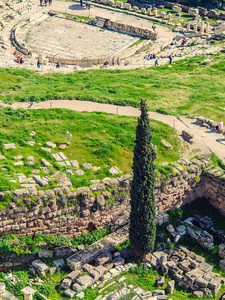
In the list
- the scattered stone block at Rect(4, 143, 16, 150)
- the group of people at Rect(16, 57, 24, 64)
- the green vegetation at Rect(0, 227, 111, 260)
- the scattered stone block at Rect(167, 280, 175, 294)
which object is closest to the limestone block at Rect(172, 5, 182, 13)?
the group of people at Rect(16, 57, 24, 64)

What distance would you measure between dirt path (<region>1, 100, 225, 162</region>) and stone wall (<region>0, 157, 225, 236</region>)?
3038mm

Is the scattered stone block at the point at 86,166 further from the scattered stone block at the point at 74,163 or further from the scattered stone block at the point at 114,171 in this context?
the scattered stone block at the point at 114,171

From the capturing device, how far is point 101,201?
3803 cm

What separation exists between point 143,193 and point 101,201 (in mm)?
3381

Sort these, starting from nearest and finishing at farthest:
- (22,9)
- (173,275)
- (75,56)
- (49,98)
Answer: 1. (173,275)
2. (49,98)
3. (75,56)
4. (22,9)

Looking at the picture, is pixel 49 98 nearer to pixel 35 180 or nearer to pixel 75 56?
pixel 35 180

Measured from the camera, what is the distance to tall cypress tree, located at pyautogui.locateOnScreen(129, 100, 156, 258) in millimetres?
35000

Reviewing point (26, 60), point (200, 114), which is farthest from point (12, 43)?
point (200, 114)

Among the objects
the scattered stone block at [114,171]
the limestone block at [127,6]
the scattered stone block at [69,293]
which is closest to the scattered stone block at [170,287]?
the scattered stone block at [69,293]

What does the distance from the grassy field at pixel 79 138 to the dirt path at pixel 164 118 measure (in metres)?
1.56

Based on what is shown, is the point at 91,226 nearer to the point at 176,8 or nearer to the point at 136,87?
the point at 136,87

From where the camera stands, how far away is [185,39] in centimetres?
7906

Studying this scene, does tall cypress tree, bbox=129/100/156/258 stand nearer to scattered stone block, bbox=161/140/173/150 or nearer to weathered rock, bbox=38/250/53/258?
weathered rock, bbox=38/250/53/258

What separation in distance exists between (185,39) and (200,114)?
99.7ft
